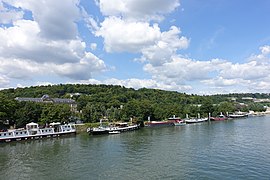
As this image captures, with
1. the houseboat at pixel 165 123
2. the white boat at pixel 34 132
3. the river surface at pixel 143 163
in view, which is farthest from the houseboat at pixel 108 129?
the river surface at pixel 143 163

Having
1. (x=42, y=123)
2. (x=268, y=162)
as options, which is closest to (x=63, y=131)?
(x=42, y=123)

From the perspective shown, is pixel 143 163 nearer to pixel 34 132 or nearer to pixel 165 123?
pixel 34 132

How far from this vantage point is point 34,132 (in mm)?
78250

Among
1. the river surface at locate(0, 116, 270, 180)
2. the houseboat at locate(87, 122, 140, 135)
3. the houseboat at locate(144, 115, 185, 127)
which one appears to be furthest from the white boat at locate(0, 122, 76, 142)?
the houseboat at locate(144, 115, 185, 127)

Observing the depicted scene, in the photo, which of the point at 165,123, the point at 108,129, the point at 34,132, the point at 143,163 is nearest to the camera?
the point at 143,163

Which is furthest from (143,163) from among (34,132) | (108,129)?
(108,129)

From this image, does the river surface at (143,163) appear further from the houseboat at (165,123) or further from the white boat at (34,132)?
the houseboat at (165,123)

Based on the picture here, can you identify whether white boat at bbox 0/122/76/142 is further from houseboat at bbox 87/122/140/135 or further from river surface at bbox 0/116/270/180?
river surface at bbox 0/116/270/180

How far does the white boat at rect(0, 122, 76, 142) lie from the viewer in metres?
71.6

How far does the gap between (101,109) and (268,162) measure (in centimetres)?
9966

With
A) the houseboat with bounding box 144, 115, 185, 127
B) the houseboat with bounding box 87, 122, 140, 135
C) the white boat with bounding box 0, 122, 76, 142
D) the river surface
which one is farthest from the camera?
the houseboat with bounding box 144, 115, 185, 127

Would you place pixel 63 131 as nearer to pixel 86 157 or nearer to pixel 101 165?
pixel 86 157

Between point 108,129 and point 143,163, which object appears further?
point 108,129

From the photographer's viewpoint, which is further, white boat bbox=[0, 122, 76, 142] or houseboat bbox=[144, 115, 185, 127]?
houseboat bbox=[144, 115, 185, 127]
